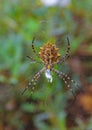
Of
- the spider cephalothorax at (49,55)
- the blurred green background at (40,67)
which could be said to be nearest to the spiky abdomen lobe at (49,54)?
the spider cephalothorax at (49,55)

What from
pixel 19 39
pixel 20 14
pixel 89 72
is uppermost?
pixel 20 14

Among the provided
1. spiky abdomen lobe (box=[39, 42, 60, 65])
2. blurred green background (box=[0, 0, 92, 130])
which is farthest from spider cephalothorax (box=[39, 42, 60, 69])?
blurred green background (box=[0, 0, 92, 130])

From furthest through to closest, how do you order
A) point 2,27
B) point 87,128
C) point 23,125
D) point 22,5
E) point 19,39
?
point 22,5, point 2,27, point 19,39, point 23,125, point 87,128

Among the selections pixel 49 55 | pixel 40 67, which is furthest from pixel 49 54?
pixel 40 67

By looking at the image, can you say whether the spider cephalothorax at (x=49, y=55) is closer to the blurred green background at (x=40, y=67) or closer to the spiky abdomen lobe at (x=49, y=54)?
the spiky abdomen lobe at (x=49, y=54)

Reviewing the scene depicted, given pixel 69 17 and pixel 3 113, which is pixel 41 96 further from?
pixel 69 17

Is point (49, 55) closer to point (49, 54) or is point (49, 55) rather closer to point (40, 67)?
point (49, 54)

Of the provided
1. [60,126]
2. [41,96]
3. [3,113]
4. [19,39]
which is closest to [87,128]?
[60,126]
